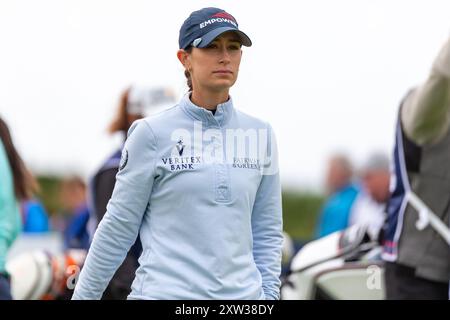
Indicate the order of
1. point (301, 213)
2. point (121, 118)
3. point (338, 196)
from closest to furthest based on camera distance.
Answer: point (121, 118) < point (338, 196) < point (301, 213)

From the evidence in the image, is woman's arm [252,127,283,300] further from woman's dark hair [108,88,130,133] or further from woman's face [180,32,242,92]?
woman's dark hair [108,88,130,133]

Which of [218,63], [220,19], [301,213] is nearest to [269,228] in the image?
[218,63]

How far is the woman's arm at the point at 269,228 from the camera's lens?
4.97 m

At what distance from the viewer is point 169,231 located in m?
4.74

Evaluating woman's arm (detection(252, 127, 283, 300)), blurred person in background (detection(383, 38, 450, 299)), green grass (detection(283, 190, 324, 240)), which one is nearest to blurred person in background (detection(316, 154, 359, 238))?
green grass (detection(283, 190, 324, 240))

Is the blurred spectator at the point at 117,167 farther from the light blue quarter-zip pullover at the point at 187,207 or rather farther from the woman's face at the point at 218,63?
the woman's face at the point at 218,63

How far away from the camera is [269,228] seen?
16.4ft

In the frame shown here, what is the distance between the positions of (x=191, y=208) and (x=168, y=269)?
0.25 meters

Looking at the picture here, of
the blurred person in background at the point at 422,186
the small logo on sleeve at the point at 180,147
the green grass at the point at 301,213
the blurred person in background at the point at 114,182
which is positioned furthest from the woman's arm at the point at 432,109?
the green grass at the point at 301,213

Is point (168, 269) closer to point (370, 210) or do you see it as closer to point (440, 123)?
point (440, 123)

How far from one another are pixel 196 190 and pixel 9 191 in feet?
7.25

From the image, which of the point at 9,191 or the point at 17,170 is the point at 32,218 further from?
the point at 9,191

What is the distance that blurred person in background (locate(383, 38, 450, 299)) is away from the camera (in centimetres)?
655

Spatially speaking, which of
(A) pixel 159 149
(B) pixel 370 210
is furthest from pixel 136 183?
(B) pixel 370 210
